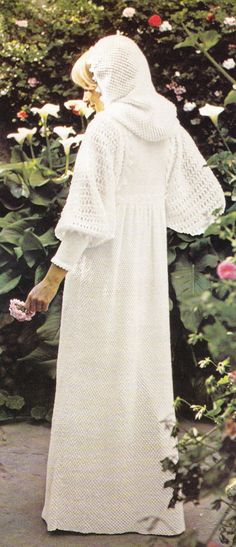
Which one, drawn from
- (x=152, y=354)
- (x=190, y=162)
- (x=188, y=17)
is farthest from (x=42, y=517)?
(x=188, y=17)

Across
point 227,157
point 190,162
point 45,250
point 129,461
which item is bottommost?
point 45,250

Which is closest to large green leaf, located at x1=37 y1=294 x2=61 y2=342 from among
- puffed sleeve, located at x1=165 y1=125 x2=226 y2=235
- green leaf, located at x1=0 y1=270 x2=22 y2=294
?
green leaf, located at x1=0 y1=270 x2=22 y2=294

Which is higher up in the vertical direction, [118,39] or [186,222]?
[118,39]

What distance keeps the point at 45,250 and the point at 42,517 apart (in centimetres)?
187

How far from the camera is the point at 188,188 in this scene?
12.3 feet

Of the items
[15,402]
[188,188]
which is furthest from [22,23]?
[188,188]

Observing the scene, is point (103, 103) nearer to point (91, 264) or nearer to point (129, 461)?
point (91, 264)

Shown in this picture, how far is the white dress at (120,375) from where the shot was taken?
3.58 m

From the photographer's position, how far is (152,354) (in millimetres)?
3637

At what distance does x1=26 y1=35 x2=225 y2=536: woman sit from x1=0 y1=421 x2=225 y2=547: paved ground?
5 cm

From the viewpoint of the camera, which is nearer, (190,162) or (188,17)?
(190,162)

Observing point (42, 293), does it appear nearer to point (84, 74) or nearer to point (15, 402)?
point (84, 74)

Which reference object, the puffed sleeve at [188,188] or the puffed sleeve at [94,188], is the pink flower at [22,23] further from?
the puffed sleeve at [94,188]

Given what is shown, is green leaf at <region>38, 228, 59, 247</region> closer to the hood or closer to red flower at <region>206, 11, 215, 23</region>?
the hood
